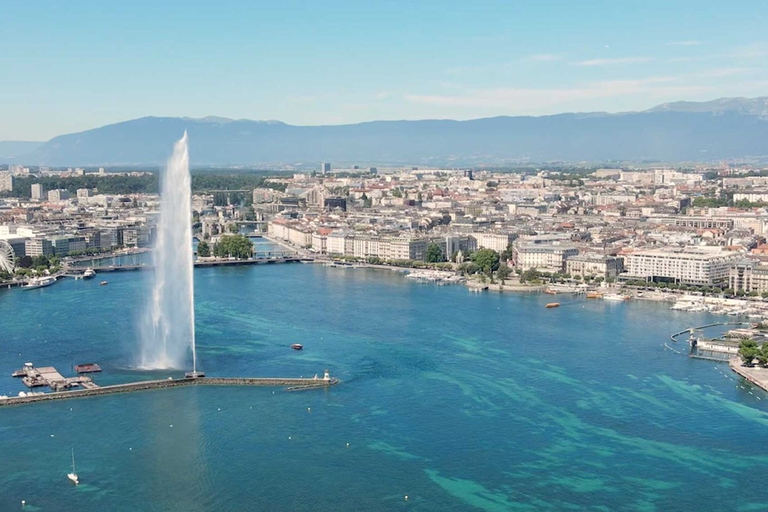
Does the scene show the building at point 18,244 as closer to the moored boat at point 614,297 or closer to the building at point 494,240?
the building at point 494,240

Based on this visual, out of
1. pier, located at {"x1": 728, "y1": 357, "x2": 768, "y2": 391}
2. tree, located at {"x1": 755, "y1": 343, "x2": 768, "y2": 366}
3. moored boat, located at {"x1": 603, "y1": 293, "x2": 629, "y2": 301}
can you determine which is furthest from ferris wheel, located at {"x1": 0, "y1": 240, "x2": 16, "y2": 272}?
tree, located at {"x1": 755, "y1": 343, "x2": 768, "y2": 366}

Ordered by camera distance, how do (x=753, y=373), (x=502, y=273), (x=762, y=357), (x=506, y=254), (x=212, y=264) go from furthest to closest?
(x=212, y=264)
(x=506, y=254)
(x=502, y=273)
(x=762, y=357)
(x=753, y=373)

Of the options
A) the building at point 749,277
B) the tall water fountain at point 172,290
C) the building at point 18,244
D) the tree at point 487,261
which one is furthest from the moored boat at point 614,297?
the building at point 18,244

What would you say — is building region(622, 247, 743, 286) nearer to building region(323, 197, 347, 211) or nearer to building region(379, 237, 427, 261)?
building region(379, 237, 427, 261)

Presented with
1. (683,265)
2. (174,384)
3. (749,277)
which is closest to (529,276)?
(683,265)

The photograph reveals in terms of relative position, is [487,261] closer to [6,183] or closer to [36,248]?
[36,248]

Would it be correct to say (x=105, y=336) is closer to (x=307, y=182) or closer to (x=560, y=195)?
(x=560, y=195)
